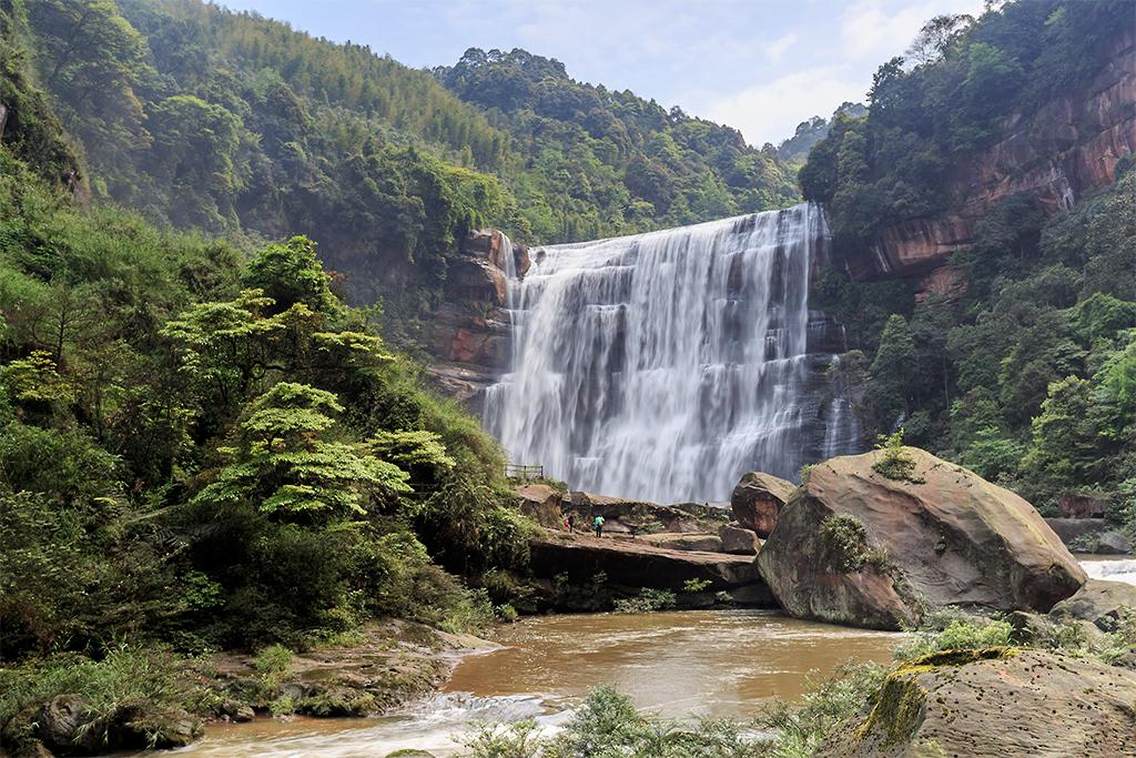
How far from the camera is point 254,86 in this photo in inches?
2266

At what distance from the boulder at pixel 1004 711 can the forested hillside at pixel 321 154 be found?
140ft

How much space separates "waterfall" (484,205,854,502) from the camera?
37000 mm

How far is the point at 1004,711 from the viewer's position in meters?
3.19

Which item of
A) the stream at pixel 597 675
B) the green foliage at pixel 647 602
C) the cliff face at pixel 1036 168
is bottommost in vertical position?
the green foliage at pixel 647 602

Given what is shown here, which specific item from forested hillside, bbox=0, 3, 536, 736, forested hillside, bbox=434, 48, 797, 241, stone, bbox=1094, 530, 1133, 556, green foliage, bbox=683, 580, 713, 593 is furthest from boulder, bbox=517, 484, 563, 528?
forested hillside, bbox=434, 48, 797, 241

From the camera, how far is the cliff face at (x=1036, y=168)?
34.5 m

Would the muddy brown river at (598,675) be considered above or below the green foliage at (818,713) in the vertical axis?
below

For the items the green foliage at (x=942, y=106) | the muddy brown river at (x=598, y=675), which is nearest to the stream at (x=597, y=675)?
the muddy brown river at (x=598, y=675)

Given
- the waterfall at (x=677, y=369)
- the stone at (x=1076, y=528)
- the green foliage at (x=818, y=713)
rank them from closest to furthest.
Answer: the green foliage at (x=818, y=713) → the stone at (x=1076, y=528) → the waterfall at (x=677, y=369)

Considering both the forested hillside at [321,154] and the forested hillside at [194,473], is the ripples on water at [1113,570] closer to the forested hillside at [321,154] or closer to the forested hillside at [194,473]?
the forested hillside at [194,473]

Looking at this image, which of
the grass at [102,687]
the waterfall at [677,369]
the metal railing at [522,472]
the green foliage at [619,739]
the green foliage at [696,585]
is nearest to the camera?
Result: the green foliage at [619,739]

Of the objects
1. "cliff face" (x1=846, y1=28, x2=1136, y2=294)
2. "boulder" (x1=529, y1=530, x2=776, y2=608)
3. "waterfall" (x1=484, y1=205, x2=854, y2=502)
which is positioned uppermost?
"cliff face" (x1=846, y1=28, x2=1136, y2=294)

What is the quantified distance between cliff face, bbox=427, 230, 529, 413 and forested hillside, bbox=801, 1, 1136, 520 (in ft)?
54.6

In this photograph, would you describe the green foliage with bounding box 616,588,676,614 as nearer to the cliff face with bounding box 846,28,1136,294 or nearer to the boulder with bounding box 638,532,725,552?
the boulder with bounding box 638,532,725,552
